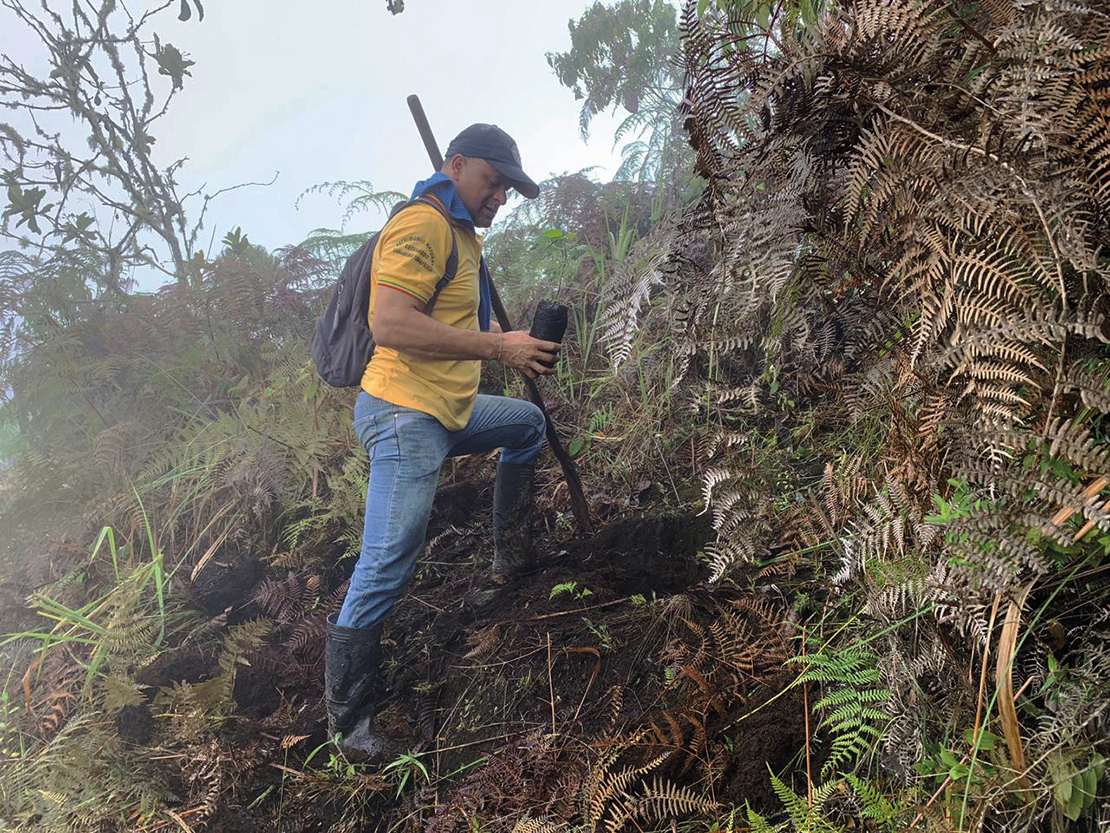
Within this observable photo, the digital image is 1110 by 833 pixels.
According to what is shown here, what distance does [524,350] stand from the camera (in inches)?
116

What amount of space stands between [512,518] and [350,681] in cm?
111

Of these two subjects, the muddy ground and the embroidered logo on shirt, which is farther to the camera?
the embroidered logo on shirt

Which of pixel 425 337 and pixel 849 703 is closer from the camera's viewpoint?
pixel 849 703

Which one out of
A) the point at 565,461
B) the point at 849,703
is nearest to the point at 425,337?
the point at 565,461

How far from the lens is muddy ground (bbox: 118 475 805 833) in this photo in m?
1.97

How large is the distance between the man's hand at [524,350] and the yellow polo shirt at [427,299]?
220 millimetres

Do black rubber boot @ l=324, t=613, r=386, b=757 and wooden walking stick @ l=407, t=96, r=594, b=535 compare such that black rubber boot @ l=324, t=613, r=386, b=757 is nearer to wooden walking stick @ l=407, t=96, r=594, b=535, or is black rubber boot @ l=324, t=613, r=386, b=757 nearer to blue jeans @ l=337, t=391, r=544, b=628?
blue jeans @ l=337, t=391, r=544, b=628

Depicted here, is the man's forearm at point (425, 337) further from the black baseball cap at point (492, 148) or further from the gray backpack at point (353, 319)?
the black baseball cap at point (492, 148)

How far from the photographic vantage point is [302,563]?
13.1 ft

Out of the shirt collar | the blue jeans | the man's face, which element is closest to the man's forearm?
the blue jeans

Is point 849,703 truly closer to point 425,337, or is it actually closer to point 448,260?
point 425,337

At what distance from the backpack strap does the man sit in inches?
0.4

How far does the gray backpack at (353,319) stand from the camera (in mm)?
2906

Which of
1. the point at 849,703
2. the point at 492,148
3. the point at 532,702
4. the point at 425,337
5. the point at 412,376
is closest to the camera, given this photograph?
the point at 849,703
